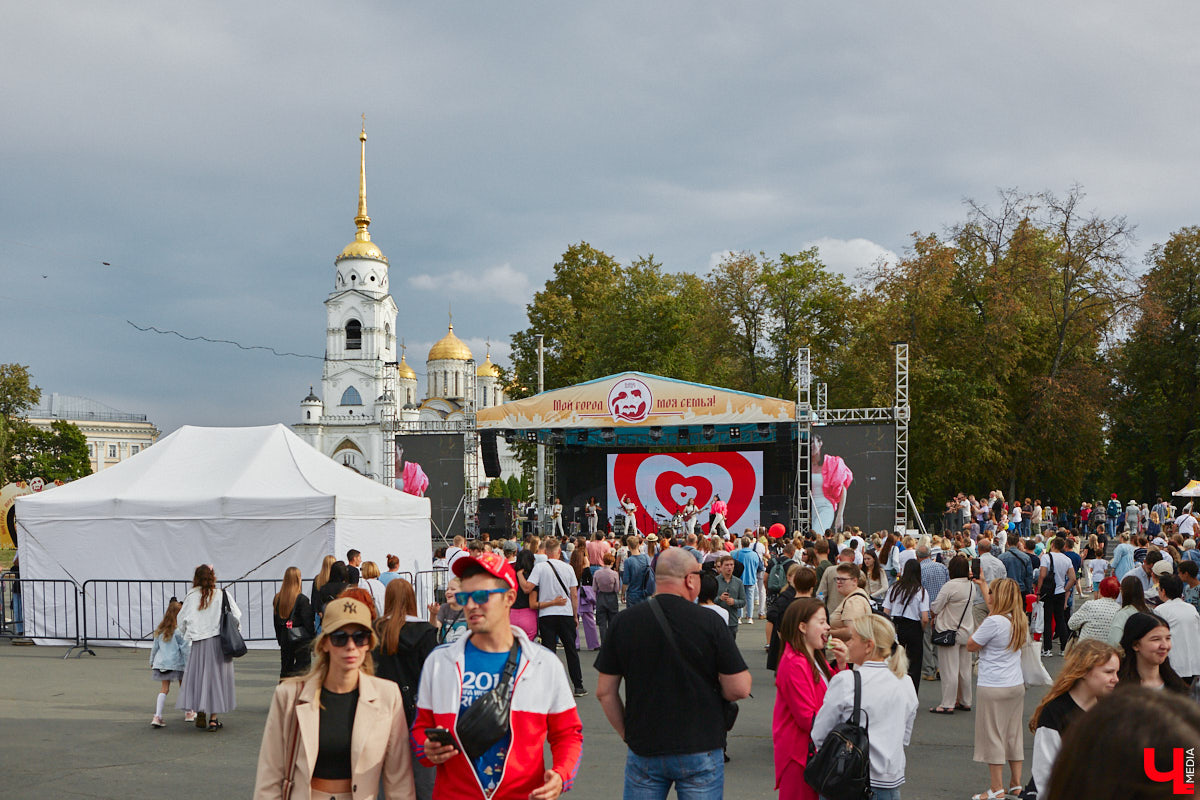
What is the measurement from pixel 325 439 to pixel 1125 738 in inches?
3692

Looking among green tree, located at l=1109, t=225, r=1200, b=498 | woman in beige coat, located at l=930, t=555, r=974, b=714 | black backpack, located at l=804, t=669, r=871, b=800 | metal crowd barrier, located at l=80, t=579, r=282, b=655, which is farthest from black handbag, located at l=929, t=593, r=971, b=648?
green tree, located at l=1109, t=225, r=1200, b=498

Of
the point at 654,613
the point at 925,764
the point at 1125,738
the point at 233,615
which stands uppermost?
the point at 1125,738

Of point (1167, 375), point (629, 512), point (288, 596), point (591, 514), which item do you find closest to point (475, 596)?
point (288, 596)

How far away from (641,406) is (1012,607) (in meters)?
21.7

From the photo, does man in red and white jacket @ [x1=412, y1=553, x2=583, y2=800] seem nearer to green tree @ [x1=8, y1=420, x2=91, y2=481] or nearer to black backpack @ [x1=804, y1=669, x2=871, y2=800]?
black backpack @ [x1=804, y1=669, x2=871, y2=800]

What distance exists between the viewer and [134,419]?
109m

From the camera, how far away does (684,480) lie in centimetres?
3152

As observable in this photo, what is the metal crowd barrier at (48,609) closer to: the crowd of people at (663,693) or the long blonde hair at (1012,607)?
the crowd of people at (663,693)

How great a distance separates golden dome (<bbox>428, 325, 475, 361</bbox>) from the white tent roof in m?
95.7

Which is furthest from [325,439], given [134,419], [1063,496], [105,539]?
[105,539]

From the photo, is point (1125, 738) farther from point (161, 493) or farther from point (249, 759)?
point (161, 493)

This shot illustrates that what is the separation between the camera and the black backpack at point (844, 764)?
160 inches

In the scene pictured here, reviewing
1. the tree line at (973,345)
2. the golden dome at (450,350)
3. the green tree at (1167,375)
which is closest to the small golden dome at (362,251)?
the golden dome at (450,350)

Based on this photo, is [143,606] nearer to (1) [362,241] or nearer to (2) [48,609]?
(2) [48,609]
